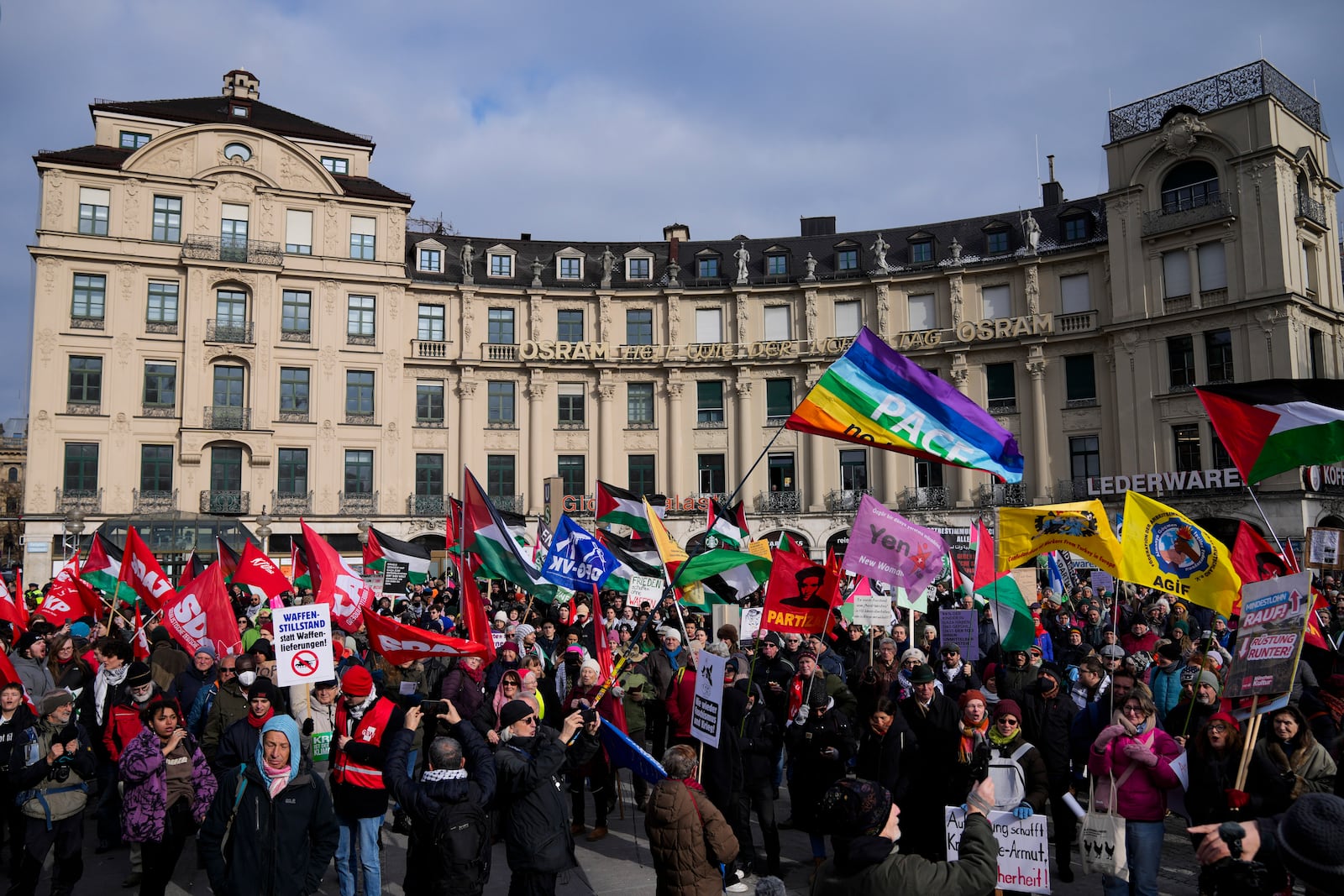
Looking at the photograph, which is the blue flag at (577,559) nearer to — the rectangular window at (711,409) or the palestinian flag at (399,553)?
the palestinian flag at (399,553)

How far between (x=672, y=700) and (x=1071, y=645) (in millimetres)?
6781

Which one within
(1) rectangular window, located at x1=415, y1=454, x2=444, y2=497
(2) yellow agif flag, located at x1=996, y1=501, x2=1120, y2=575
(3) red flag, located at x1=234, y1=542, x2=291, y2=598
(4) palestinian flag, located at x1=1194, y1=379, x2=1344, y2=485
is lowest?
(3) red flag, located at x1=234, y1=542, x2=291, y2=598

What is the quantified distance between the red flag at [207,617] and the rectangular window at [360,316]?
105 ft

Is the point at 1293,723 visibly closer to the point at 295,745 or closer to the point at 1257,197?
the point at 295,745

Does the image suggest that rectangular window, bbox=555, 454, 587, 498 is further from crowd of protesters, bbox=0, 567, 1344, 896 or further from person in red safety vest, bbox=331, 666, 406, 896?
person in red safety vest, bbox=331, 666, 406, 896

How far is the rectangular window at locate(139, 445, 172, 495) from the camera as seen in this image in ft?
128

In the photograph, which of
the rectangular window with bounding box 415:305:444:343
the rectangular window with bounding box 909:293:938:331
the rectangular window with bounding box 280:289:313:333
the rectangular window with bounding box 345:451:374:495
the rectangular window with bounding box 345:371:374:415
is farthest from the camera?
the rectangular window with bounding box 415:305:444:343

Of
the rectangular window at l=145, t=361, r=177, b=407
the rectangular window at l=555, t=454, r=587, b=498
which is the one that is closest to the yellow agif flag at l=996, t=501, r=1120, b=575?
the rectangular window at l=555, t=454, r=587, b=498

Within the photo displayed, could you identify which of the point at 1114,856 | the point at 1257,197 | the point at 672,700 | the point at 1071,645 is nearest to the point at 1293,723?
the point at 1114,856

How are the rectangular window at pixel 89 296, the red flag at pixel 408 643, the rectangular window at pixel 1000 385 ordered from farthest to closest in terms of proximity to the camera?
the rectangular window at pixel 1000 385
the rectangular window at pixel 89 296
the red flag at pixel 408 643

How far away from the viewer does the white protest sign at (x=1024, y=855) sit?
619 cm

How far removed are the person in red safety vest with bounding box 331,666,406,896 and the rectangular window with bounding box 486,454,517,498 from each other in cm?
3586

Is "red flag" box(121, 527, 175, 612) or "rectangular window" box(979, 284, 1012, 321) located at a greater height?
"rectangular window" box(979, 284, 1012, 321)

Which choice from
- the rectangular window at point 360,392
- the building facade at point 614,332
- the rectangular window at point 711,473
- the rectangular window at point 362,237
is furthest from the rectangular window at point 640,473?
the rectangular window at point 362,237
